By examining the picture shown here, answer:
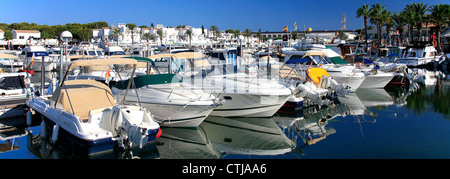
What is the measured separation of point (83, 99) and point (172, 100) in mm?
2802

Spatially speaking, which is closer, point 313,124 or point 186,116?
point 186,116

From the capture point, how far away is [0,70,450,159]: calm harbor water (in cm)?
1068

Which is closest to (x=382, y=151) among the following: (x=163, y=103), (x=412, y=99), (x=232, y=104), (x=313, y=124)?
(x=313, y=124)

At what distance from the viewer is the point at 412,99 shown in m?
20.8

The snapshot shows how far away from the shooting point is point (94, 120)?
10211 mm

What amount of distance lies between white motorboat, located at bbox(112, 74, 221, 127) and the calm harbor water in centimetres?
51

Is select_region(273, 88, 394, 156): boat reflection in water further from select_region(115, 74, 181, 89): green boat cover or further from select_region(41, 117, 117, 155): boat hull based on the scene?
select_region(41, 117, 117, 155): boat hull

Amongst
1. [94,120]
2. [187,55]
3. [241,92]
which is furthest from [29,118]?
[241,92]

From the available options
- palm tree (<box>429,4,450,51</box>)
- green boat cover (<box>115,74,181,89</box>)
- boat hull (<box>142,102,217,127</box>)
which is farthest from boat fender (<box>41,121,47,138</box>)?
palm tree (<box>429,4,450,51</box>)

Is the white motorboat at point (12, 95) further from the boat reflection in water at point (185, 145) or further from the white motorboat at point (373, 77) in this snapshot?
the white motorboat at point (373, 77)

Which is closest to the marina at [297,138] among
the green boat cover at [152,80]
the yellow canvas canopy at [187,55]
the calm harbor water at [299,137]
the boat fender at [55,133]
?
the calm harbor water at [299,137]

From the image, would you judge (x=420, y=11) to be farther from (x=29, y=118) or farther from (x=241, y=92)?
(x=29, y=118)
